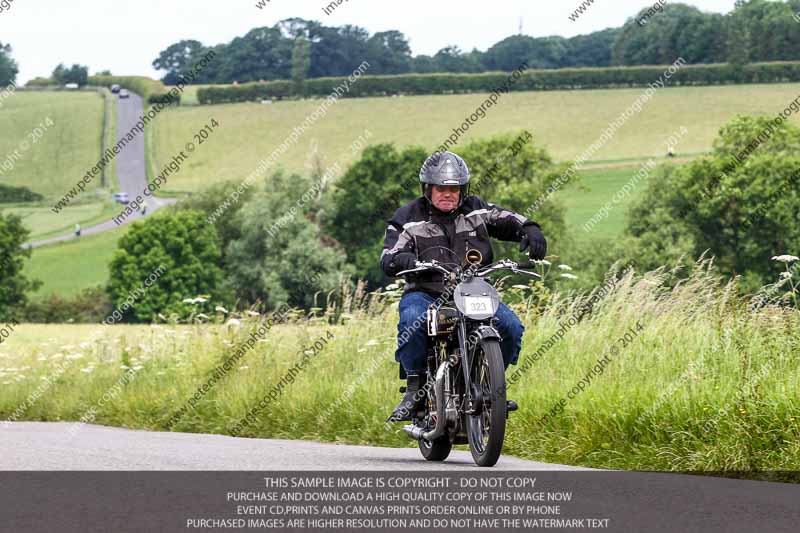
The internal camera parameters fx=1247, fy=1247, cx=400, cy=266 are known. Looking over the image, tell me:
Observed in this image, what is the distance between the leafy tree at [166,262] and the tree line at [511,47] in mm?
44326

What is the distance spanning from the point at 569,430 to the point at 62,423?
7.53 meters

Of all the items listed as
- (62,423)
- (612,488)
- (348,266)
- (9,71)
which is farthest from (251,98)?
(612,488)

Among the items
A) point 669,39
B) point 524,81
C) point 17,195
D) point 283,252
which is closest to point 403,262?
point 283,252

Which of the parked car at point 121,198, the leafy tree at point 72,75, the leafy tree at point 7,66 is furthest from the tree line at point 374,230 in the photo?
the leafy tree at point 7,66

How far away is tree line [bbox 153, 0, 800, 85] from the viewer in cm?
11744

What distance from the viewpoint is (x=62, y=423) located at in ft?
47.8

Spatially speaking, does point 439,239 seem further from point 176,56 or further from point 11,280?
point 176,56

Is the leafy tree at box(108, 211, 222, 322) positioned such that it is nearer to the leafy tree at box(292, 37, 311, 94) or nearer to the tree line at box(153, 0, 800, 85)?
the leafy tree at box(292, 37, 311, 94)

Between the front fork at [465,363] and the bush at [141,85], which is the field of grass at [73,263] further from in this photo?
the front fork at [465,363]

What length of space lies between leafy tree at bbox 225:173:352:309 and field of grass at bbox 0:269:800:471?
175 feet

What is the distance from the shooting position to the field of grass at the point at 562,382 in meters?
8.23

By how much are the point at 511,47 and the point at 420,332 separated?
131639 mm

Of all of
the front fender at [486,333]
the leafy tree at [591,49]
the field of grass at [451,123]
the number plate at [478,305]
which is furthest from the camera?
the leafy tree at [591,49]

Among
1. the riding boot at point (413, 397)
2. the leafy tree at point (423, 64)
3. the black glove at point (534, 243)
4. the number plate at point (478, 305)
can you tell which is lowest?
the leafy tree at point (423, 64)
